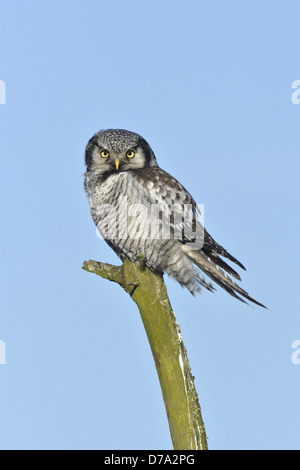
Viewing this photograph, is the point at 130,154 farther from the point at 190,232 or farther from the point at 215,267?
the point at 215,267

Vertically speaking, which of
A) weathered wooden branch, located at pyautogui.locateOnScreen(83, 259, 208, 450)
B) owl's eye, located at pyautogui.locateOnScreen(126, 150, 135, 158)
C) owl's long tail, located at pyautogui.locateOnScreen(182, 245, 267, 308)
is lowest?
weathered wooden branch, located at pyautogui.locateOnScreen(83, 259, 208, 450)

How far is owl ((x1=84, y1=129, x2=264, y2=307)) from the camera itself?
6.96 metres

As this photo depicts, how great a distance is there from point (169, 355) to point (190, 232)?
7.06ft

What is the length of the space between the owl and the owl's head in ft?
0.04

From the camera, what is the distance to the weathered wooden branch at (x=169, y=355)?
515 cm

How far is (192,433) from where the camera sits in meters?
5.11

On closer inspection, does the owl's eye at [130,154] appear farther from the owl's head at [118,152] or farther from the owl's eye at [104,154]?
the owl's eye at [104,154]

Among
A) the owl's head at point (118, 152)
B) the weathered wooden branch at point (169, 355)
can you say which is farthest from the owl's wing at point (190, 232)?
the weathered wooden branch at point (169, 355)

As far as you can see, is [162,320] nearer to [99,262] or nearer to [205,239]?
[99,262]

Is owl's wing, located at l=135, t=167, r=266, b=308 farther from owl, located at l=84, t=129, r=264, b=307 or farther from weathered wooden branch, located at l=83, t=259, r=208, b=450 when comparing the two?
weathered wooden branch, located at l=83, t=259, r=208, b=450

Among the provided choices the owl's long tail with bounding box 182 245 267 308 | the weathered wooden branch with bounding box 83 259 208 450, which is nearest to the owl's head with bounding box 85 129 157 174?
the owl's long tail with bounding box 182 245 267 308

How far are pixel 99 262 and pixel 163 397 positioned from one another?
1563mm

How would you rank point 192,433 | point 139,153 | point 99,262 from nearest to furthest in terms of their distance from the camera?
point 192,433
point 99,262
point 139,153
